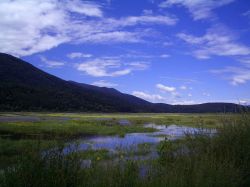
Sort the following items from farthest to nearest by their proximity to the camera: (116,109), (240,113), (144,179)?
1. (116,109)
2. (240,113)
3. (144,179)

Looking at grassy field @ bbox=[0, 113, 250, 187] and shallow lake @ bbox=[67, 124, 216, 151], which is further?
shallow lake @ bbox=[67, 124, 216, 151]

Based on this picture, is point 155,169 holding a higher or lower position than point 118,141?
higher

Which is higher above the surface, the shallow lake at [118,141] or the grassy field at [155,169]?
the grassy field at [155,169]

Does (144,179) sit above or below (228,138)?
below

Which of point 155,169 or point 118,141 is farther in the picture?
point 118,141

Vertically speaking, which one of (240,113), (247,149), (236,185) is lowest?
(236,185)

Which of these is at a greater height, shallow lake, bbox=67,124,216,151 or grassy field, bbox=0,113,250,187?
grassy field, bbox=0,113,250,187

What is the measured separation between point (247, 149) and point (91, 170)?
401cm

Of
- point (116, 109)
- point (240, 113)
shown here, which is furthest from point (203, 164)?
point (116, 109)

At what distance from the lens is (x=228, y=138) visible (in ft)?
32.7

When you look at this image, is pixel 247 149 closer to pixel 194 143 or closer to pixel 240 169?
pixel 240 169

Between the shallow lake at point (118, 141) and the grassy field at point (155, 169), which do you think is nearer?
the grassy field at point (155, 169)

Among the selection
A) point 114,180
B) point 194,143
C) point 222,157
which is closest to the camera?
point 114,180

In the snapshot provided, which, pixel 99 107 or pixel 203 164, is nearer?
pixel 203 164
